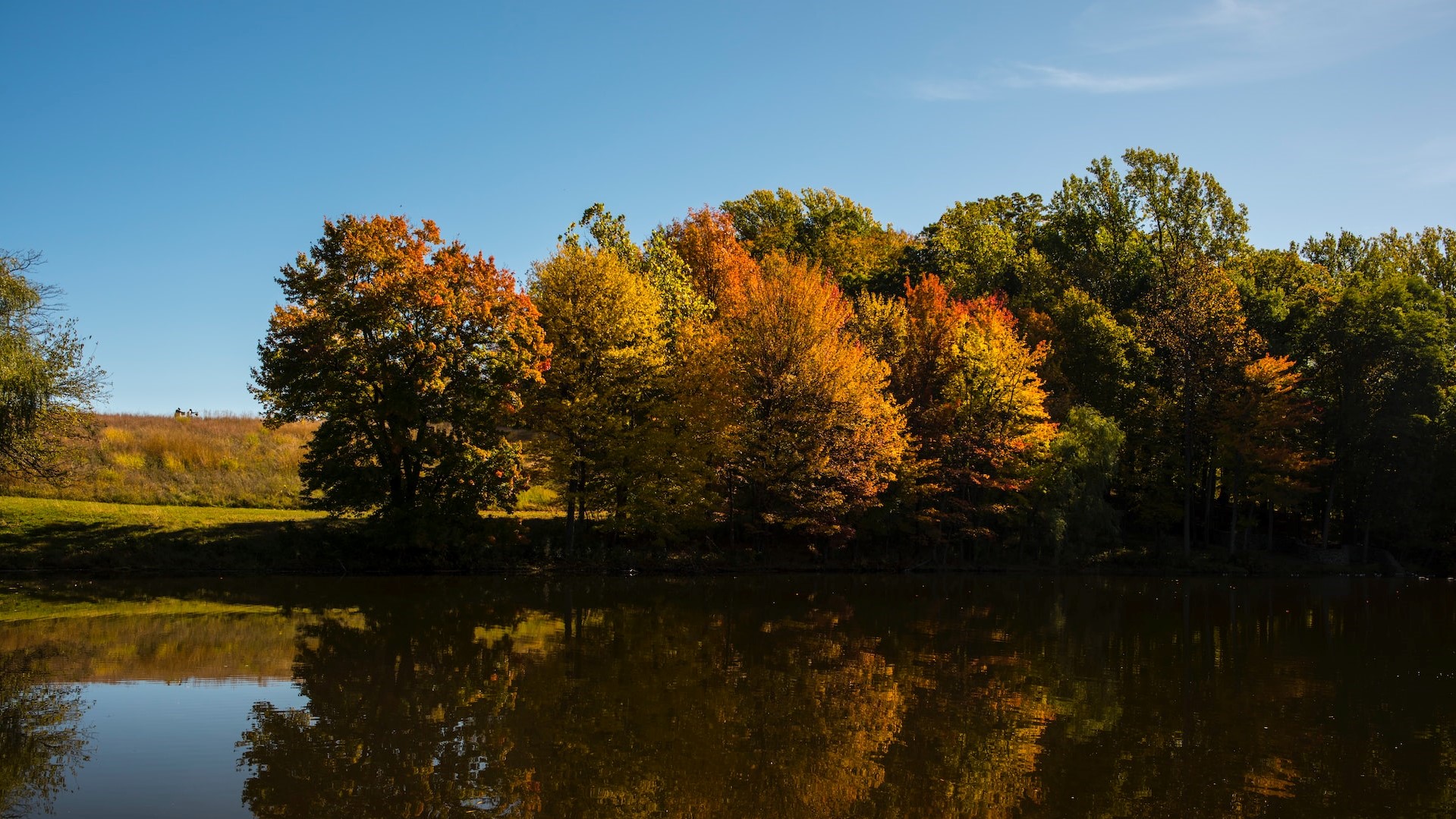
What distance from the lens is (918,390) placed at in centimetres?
4875

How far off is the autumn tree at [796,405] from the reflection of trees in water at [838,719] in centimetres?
1427

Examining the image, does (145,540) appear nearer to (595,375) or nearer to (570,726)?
(595,375)

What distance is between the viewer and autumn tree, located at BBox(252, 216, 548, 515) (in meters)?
35.1

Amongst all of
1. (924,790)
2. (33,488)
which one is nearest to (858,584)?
(924,790)

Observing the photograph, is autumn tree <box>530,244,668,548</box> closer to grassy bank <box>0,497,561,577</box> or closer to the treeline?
the treeline

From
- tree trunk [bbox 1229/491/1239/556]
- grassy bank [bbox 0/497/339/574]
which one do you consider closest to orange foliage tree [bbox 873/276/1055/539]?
tree trunk [bbox 1229/491/1239/556]

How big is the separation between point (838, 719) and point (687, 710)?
230 cm

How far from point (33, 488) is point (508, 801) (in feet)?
118

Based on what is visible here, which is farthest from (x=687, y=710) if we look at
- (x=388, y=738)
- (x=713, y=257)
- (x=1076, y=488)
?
(x=713, y=257)

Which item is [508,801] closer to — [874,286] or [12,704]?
[12,704]

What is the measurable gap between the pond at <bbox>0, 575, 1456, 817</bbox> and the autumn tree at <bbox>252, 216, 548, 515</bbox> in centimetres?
757

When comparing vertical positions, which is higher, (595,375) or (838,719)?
(595,375)

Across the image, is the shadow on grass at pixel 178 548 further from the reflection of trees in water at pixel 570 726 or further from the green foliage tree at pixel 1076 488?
the green foliage tree at pixel 1076 488

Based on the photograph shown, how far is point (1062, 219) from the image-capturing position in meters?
68.4
